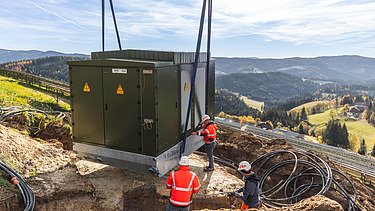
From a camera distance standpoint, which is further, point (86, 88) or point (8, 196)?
point (86, 88)

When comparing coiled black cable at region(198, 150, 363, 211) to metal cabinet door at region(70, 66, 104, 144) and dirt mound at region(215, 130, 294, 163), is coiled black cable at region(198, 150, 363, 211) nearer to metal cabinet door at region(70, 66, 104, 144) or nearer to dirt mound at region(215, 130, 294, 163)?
dirt mound at region(215, 130, 294, 163)

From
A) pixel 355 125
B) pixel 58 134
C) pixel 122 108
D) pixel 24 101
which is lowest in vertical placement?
pixel 355 125

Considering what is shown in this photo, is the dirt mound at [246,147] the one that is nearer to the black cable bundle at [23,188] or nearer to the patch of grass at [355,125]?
the black cable bundle at [23,188]

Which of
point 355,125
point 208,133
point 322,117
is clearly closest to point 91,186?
point 208,133

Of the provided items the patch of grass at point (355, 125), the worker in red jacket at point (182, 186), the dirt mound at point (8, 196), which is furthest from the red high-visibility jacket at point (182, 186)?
the patch of grass at point (355, 125)

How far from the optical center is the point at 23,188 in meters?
7.53

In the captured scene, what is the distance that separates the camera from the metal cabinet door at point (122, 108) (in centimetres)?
834

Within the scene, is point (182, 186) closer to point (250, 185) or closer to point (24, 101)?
point (250, 185)

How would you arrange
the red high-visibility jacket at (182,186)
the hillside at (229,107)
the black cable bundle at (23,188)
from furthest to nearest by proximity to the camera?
the hillside at (229,107) < the black cable bundle at (23,188) < the red high-visibility jacket at (182,186)

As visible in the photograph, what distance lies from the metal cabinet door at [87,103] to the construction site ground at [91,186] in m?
1.28

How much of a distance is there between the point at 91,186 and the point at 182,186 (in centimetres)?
353

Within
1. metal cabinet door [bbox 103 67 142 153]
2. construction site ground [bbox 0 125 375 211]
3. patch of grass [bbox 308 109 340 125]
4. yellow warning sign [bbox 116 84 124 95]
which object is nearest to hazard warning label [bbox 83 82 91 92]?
metal cabinet door [bbox 103 67 142 153]

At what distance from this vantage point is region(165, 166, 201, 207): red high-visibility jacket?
21.5 ft

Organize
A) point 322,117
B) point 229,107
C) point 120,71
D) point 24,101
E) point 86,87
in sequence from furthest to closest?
point 322,117 < point 229,107 < point 24,101 < point 86,87 < point 120,71
